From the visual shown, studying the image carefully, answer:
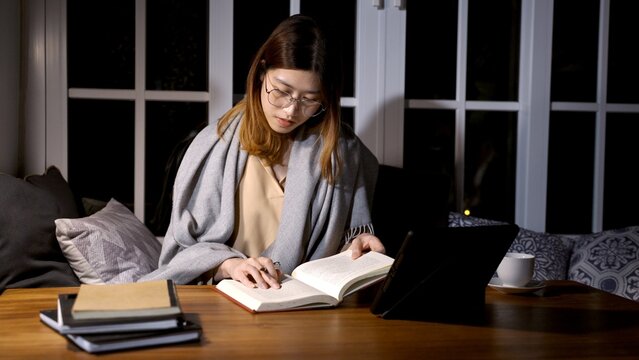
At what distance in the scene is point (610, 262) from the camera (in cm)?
240

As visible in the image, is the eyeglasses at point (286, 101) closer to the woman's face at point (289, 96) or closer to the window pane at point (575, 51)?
the woman's face at point (289, 96)

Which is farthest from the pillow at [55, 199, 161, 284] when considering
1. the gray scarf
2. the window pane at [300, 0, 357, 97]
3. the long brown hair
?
the window pane at [300, 0, 357, 97]

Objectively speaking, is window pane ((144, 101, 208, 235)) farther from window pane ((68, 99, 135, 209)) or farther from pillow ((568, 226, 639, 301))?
pillow ((568, 226, 639, 301))

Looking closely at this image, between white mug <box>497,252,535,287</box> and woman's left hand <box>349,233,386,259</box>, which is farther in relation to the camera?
woman's left hand <box>349,233,386,259</box>

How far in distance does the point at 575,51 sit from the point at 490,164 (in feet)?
1.88

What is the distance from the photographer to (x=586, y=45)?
291 cm

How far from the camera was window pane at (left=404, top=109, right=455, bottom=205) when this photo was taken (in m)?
2.79

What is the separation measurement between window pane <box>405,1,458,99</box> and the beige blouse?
1.00 m

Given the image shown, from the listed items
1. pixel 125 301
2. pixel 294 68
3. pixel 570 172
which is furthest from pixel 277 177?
pixel 570 172

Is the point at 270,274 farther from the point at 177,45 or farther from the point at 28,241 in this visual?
the point at 177,45

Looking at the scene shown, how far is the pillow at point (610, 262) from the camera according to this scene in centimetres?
233

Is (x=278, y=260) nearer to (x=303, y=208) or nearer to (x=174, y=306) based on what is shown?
(x=303, y=208)

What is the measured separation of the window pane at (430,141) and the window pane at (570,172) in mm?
435

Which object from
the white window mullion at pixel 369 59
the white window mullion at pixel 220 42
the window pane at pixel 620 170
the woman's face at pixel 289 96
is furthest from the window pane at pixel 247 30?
the window pane at pixel 620 170
